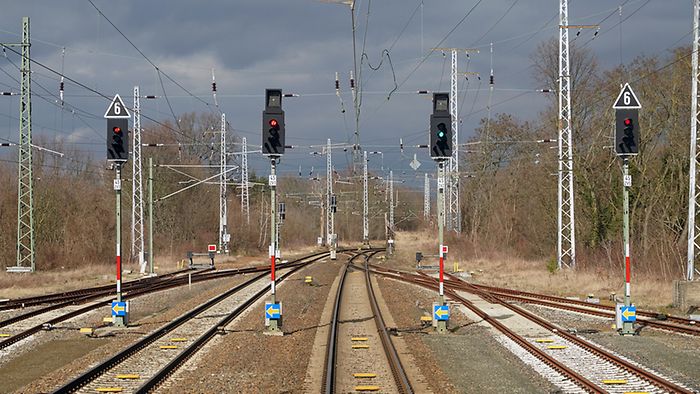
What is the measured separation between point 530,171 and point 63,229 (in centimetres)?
3005

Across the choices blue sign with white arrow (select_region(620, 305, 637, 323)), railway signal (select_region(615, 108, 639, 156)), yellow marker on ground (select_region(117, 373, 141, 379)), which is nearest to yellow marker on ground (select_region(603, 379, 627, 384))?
blue sign with white arrow (select_region(620, 305, 637, 323))

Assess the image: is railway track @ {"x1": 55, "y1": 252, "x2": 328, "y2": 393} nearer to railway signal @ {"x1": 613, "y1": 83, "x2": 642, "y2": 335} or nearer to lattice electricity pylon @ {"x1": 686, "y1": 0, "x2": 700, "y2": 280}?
railway signal @ {"x1": 613, "y1": 83, "x2": 642, "y2": 335}

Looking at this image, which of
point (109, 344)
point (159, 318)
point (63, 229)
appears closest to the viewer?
point (109, 344)

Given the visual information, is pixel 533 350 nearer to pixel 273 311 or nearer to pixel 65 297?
pixel 273 311

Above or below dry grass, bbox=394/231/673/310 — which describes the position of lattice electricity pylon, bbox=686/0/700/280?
above

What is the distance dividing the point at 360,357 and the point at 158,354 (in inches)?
158

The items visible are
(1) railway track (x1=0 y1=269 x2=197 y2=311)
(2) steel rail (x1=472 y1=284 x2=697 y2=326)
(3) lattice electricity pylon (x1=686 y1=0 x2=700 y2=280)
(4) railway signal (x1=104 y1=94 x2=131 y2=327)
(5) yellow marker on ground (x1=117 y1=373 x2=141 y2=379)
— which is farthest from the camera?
(1) railway track (x1=0 y1=269 x2=197 y2=311)

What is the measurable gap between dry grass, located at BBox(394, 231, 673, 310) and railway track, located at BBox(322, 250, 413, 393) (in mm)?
8931

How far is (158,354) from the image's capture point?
639 inches

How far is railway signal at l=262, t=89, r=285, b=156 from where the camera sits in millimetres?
19047

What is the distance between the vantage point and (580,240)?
45.4 m

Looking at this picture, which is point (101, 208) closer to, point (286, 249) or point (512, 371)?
point (286, 249)

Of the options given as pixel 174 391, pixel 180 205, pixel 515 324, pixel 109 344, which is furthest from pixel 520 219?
pixel 174 391

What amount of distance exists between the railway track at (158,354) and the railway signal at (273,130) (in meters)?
4.56
